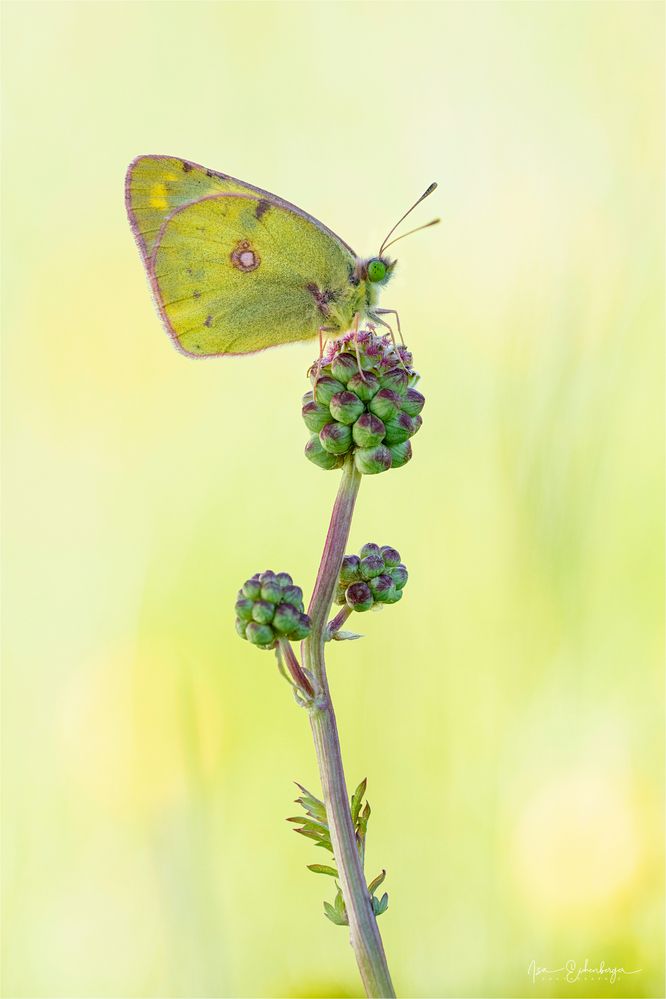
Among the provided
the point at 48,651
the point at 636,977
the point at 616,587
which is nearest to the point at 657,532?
the point at 616,587

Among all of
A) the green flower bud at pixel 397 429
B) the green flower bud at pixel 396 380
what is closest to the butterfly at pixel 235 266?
the green flower bud at pixel 396 380

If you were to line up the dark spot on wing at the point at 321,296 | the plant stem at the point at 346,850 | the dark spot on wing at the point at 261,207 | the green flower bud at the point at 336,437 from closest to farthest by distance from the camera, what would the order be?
1. the plant stem at the point at 346,850
2. the green flower bud at the point at 336,437
3. the dark spot on wing at the point at 261,207
4. the dark spot on wing at the point at 321,296

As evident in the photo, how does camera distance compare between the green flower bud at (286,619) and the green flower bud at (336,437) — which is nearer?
the green flower bud at (286,619)

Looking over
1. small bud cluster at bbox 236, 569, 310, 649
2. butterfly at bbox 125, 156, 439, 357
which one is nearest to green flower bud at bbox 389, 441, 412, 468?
small bud cluster at bbox 236, 569, 310, 649

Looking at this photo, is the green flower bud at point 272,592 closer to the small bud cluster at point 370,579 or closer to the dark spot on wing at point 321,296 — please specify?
the small bud cluster at point 370,579

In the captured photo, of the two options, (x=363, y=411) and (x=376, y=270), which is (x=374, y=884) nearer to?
(x=363, y=411)

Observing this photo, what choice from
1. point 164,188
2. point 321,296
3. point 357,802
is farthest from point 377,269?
point 357,802
